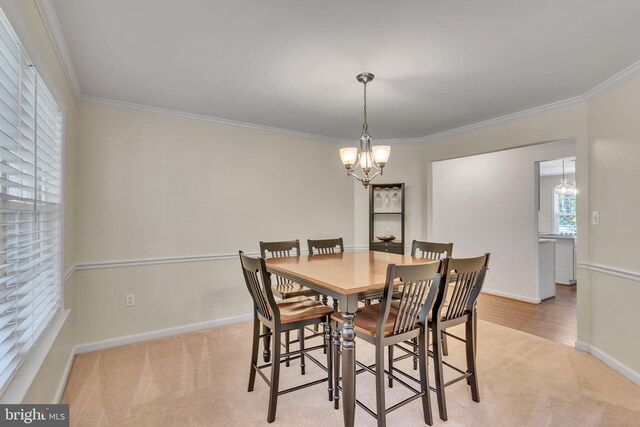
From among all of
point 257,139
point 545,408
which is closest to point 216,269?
point 257,139

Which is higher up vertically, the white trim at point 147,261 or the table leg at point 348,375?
the white trim at point 147,261

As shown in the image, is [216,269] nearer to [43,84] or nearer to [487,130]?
[43,84]

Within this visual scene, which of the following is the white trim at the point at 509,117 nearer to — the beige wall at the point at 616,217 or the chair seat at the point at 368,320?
the beige wall at the point at 616,217

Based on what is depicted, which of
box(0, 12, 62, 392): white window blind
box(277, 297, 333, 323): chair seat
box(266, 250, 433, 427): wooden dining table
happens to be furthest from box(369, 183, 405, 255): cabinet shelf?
box(0, 12, 62, 392): white window blind

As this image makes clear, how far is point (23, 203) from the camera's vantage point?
1.55 metres

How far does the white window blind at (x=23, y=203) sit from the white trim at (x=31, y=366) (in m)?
0.05

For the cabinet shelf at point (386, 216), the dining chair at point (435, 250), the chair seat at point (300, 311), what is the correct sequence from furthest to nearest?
the cabinet shelf at point (386, 216)
the dining chair at point (435, 250)
the chair seat at point (300, 311)

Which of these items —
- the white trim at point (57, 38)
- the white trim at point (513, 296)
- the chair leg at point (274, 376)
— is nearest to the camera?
the white trim at point (57, 38)

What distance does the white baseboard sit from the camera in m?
2.41

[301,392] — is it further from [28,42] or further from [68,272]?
[28,42]

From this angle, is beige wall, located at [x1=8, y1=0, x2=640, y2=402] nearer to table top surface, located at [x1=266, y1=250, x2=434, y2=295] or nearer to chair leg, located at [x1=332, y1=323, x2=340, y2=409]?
table top surface, located at [x1=266, y1=250, x2=434, y2=295]

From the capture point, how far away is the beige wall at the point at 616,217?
2.45 meters

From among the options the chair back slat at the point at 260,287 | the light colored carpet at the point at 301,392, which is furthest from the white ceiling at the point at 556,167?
the chair back slat at the point at 260,287

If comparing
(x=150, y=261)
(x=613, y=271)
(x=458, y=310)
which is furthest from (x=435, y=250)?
(x=150, y=261)
